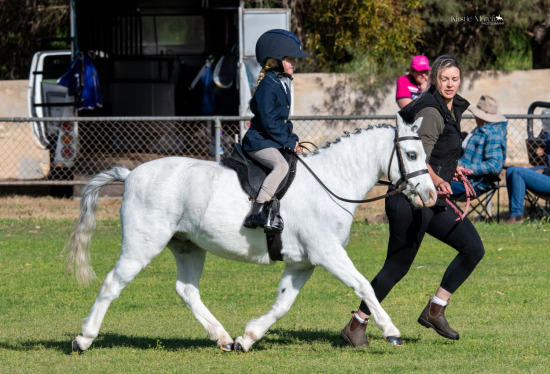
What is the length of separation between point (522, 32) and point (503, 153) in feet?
40.2

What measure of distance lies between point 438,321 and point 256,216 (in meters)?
1.65

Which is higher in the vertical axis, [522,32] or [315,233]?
[522,32]

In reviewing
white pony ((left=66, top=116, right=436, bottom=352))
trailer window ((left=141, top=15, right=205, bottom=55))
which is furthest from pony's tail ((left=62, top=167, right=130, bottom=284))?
trailer window ((left=141, top=15, right=205, bottom=55))

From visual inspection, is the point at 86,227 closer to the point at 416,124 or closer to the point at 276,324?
the point at 276,324

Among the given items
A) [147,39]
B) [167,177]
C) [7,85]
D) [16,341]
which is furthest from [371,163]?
[7,85]

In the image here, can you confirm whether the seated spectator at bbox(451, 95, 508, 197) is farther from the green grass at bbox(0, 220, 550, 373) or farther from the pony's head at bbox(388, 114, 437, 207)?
the pony's head at bbox(388, 114, 437, 207)

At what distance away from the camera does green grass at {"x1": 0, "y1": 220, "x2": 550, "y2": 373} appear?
260 inches

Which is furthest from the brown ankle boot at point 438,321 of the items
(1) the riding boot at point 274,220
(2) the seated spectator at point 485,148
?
(2) the seated spectator at point 485,148

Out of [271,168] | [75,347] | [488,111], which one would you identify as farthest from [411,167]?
[488,111]

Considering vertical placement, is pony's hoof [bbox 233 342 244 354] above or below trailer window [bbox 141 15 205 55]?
below

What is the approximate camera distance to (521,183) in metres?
13.8

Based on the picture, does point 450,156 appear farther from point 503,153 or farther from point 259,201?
point 503,153

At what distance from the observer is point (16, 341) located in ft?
24.5

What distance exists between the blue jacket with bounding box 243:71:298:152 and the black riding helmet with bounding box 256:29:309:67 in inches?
5.1
